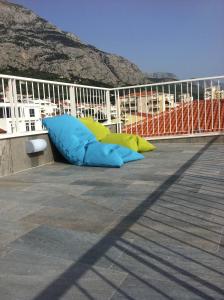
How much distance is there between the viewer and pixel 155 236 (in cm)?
227

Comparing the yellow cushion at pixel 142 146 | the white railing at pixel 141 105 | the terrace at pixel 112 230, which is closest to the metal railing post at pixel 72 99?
the white railing at pixel 141 105

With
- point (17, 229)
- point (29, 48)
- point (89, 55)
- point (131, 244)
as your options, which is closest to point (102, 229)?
point (131, 244)

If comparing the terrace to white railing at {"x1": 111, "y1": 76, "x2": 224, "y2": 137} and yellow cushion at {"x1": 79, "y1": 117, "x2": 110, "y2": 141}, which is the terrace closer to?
yellow cushion at {"x1": 79, "y1": 117, "x2": 110, "y2": 141}

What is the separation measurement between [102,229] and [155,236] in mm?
362

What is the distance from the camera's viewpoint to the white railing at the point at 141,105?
5.84 m

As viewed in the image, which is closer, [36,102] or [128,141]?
[36,102]

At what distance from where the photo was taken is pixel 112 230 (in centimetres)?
240

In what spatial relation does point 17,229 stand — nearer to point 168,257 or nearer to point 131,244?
point 131,244

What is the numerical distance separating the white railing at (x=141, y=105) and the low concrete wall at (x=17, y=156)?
38 centimetres

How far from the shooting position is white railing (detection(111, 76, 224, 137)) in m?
7.49

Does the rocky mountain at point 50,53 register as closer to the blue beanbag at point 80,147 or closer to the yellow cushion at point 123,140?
the yellow cushion at point 123,140

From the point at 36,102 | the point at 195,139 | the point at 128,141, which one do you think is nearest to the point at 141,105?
the point at 195,139

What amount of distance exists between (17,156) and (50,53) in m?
57.9

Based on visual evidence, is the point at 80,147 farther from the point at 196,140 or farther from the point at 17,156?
the point at 196,140
